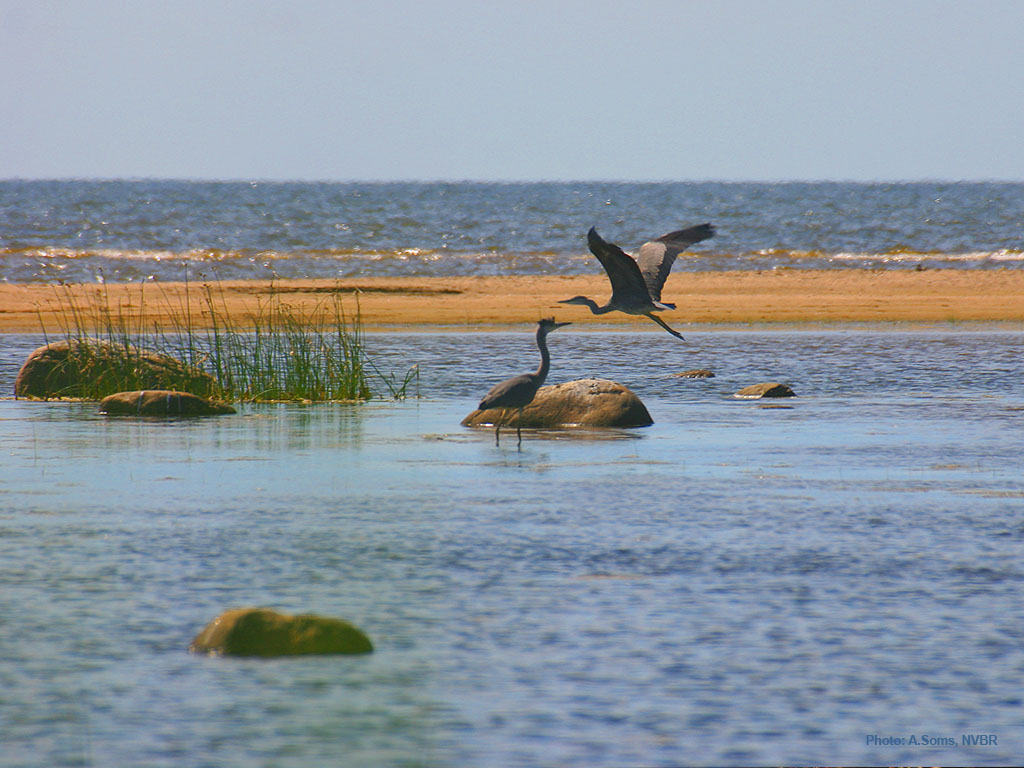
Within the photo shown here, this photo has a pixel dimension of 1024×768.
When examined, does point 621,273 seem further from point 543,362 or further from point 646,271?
point 543,362

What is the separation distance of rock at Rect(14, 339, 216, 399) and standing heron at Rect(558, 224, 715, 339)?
4.83 metres

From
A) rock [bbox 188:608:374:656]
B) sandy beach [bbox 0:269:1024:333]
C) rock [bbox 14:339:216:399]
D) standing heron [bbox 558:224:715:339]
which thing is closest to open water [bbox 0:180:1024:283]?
sandy beach [bbox 0:269:1024:333]

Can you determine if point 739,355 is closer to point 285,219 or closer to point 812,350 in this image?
point 812,350

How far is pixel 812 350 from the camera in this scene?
80.6ft

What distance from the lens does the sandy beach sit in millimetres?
30734

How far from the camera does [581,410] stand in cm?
1505

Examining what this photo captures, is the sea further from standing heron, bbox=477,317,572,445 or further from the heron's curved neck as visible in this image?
the heron's curved neck

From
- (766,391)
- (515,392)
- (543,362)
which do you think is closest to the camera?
(515,392)

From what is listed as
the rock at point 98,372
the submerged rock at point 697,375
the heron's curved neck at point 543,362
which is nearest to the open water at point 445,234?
the rock at point 98,372

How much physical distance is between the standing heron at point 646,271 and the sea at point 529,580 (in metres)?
1.42

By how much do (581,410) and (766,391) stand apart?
373 centimetres

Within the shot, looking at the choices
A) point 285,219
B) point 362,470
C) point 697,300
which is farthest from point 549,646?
point 285,219

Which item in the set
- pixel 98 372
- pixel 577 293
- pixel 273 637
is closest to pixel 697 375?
pixel 98 372

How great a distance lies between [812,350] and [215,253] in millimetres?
28024
